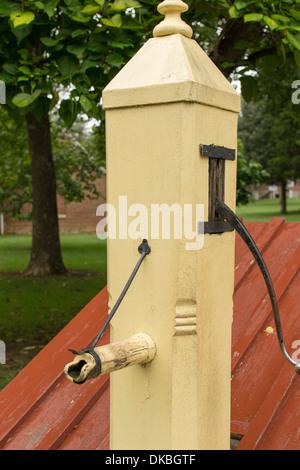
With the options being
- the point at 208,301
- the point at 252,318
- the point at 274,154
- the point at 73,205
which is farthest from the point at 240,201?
the point at 274,154

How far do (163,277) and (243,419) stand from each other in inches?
40.0

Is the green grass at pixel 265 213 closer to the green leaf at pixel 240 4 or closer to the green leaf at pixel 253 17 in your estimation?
the green leaf at pixel 240 4

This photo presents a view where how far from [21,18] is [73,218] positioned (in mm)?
22122

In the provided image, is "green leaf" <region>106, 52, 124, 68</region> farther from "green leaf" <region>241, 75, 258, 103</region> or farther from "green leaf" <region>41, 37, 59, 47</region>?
"green leaf" <region>241, 75, 258, 103</region>

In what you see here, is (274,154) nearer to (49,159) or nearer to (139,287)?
(49,159)

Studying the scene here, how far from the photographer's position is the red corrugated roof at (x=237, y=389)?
2336mm

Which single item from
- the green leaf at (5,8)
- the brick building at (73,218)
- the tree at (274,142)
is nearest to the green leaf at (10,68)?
the green leaf at (5,8)

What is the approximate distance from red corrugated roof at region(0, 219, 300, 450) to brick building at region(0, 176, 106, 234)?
22.4 m

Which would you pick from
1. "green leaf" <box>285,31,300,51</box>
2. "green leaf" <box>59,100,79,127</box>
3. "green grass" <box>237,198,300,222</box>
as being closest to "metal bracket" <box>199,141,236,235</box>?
"green leaf" <box>285,31,300,51</box>

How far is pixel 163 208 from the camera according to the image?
1.72 metres

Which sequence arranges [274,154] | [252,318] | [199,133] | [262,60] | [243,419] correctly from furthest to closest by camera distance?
[274,154] < [262,60] < [252,318] < [243,419] < [199,133]

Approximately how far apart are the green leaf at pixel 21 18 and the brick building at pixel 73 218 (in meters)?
21.5

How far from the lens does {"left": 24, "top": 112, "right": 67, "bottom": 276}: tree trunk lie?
10.8 metres

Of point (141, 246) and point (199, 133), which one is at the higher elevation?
point (199, 133)
